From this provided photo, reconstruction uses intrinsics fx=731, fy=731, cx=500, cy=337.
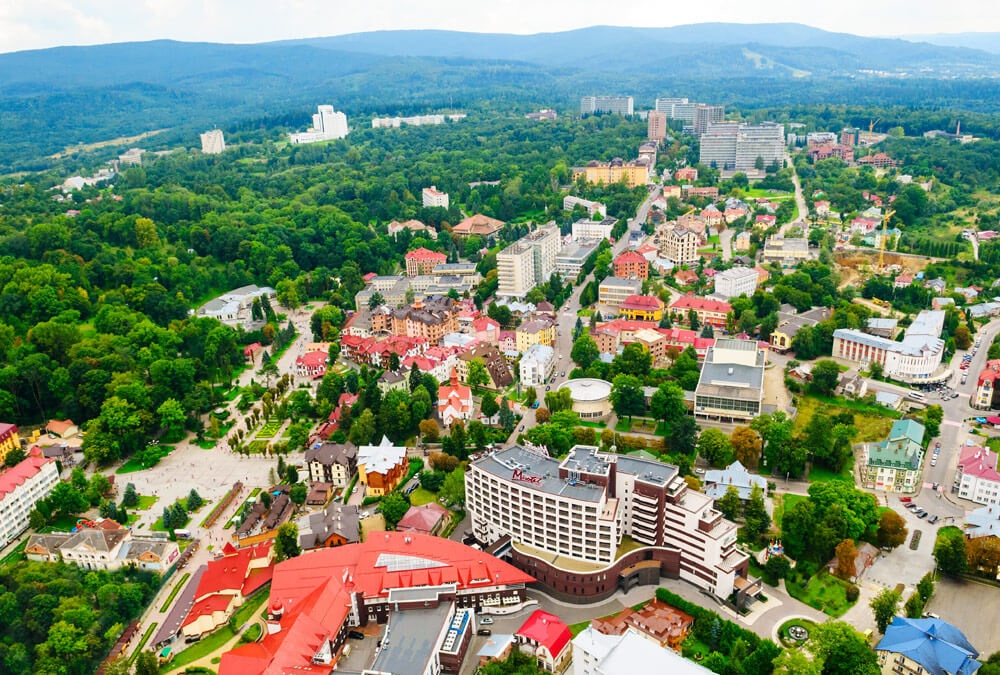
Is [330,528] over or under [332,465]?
over

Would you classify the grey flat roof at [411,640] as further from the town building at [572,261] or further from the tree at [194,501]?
the town building at [572,261]

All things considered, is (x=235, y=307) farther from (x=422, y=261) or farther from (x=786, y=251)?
(x=786, y=251)

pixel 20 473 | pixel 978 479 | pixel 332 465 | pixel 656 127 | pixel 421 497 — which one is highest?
pixel 656 127

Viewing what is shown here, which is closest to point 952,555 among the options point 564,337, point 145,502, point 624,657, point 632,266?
point 624,657

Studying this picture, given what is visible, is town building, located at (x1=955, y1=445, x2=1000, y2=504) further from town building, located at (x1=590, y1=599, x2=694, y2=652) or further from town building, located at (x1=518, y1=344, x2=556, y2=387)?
town building, located at (x1=518, y1=344, x2=556, y2=387)

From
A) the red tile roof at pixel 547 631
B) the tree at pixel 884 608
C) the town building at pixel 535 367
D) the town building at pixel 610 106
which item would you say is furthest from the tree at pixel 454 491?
the town building at pixel 610 106

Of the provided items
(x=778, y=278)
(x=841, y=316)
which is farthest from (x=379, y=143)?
(x=841, y=316)

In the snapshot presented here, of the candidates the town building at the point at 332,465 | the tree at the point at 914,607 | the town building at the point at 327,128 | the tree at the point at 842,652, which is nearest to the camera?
the tree at the point at 842,652
